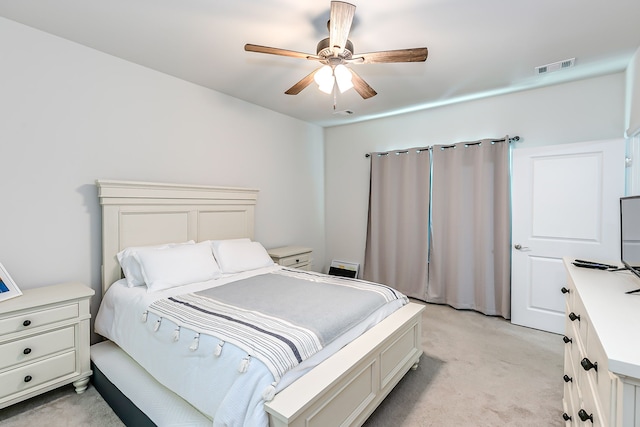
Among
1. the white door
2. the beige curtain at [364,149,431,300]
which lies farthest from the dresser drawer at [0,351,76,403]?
the white door

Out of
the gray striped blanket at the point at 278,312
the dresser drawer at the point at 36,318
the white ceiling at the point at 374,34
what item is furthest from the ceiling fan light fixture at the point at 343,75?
the dresser drawer at the point at 36,318

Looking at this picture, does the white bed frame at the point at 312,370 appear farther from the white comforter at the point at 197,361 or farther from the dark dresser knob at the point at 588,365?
the dark dresser knob at the point at 588,365

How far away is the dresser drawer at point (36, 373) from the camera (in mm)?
1797

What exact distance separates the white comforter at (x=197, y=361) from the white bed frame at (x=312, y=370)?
56 millimetres

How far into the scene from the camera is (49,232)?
2.29 metres

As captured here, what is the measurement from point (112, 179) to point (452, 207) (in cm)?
362

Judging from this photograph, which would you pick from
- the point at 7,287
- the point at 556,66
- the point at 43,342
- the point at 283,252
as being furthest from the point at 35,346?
the point at 556,66

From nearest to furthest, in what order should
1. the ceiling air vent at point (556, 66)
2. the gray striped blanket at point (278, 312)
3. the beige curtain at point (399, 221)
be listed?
the gray striped blanket at point (278, 312), the ceiling air vent at point (556, 66), the beige curtain at point (399, 221)

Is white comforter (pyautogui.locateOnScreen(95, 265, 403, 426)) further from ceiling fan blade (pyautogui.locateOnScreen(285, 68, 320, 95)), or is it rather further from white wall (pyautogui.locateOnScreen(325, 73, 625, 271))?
white wall (pyautogui.locateOnScreen(325, 73, 625, 271))

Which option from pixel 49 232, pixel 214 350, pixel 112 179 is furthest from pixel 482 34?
pixel 49 232

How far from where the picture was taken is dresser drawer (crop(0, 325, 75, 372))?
5.88ft

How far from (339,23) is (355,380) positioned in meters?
1.98

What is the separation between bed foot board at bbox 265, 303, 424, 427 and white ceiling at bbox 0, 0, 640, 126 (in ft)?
6.87

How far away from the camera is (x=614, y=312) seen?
1.16 m
